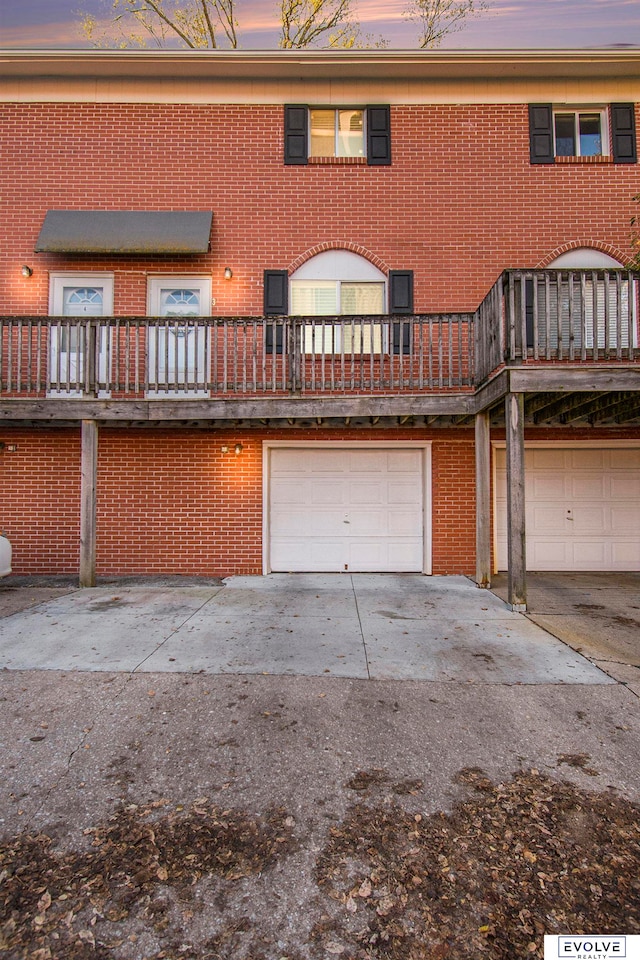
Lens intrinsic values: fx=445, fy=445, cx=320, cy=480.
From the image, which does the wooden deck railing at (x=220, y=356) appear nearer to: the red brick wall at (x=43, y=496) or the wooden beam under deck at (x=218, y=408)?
the wooden beam under deck at (x=218, y=408)

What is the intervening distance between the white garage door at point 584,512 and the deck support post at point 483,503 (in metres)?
1.43

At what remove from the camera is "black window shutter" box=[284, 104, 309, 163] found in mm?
7727

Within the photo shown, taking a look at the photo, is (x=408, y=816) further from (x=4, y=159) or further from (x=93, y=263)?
(x=4, y=159)

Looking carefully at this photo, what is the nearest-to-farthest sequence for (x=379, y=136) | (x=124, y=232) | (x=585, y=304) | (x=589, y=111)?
1. (x=585, y=304)
2. (x=124, y=232)
3. (x=379, y=136)
4. (x=589, y=111)

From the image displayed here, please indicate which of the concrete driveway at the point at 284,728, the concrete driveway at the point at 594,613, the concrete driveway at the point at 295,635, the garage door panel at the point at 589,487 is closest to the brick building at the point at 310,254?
the garage door panel at the point at 589,487

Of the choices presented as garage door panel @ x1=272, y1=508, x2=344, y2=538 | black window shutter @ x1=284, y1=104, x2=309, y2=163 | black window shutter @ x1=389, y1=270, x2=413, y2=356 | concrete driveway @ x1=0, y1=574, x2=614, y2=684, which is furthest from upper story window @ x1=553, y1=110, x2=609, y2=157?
concrete driveway @ x1=0, y1=574, x2=614, y2=684

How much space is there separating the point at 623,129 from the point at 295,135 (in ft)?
18.7

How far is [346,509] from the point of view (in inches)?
304

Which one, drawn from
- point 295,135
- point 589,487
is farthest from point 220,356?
point 589,487

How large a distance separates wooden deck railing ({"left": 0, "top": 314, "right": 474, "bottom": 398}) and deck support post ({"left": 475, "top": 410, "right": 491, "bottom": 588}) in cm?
72

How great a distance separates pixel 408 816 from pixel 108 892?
1.28m

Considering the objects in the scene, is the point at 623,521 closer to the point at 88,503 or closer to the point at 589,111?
the point at 589,111

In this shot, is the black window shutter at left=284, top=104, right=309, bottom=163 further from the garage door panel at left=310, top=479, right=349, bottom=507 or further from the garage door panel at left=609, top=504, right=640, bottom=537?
the garage door panel at left=609, top=504, right=640, bottom=537

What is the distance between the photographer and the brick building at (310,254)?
7.47 m
